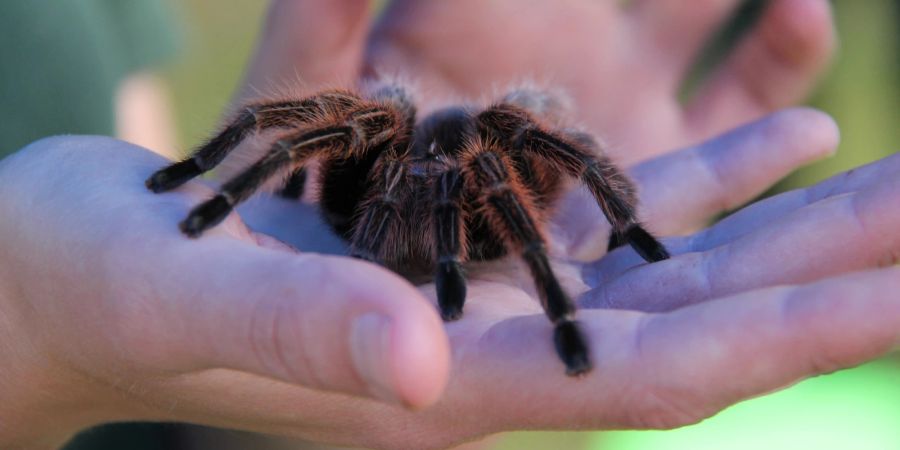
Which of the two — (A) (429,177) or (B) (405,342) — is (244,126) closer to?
(A) (429,177)

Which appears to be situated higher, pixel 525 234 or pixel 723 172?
pixel 723 172

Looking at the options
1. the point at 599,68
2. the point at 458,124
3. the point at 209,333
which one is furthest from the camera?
the point at 599,68

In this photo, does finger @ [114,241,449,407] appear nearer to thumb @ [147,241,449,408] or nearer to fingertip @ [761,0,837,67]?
thumb @ [147,241,449,408]

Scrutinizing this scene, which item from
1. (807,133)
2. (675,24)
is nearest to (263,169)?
(807,133)

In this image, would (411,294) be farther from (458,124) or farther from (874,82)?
(874,82)

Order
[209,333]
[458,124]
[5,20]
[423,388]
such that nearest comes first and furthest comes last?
[423,388], [209,333], [458,124], [5,20]

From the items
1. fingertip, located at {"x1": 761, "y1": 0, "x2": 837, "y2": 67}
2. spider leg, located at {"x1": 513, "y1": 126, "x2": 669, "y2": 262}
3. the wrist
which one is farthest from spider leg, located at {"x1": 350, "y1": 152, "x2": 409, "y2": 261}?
fingertip, located at {"x1": 761, "y1": 0, "x2": 837, "y2": 67}

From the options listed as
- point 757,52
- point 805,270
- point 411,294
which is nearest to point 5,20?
point 411,294
